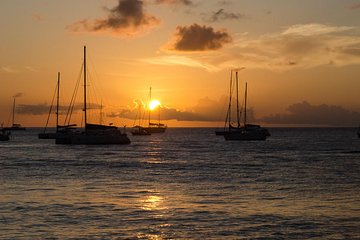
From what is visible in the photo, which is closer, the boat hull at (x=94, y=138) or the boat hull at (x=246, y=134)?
the boat hull at (x=94, y=138)

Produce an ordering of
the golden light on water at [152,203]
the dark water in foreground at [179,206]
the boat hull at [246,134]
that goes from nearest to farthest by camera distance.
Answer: the dark water in foreground at [179,206] → the golden light on water at [152,203] → the boat hull at [246,134]

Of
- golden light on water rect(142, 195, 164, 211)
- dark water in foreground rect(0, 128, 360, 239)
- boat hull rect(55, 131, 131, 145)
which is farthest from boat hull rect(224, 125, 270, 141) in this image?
golden light on water rect(142, 195, 164, 211)

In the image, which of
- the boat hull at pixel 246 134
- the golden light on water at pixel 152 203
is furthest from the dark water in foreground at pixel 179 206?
the boat hull at pixel 246 134

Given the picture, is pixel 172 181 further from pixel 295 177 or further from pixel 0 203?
pixel 0 203

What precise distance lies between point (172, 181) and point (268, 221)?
23.4m

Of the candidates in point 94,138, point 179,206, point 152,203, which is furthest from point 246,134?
point 179,206

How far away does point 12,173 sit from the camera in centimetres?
5953

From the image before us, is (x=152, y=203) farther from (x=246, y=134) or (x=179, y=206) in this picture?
(x=246, y=134)

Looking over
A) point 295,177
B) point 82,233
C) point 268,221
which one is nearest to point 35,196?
point 82,233

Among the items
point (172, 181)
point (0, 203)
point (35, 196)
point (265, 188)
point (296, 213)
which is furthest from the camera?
point (172, 181)

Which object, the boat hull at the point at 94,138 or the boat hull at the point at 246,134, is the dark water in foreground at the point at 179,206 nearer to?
the boat hull at the point at 94,138

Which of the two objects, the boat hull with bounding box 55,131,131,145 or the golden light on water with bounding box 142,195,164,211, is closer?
the golden light on water with bounding box 142,195,164,211

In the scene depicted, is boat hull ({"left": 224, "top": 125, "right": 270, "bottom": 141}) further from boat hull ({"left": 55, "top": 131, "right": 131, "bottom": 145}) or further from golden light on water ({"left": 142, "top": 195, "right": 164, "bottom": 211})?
golden light on water ({"left": 142, "top": 195, "right": 164, "bottom": 211})

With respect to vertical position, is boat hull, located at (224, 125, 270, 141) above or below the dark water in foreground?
above
